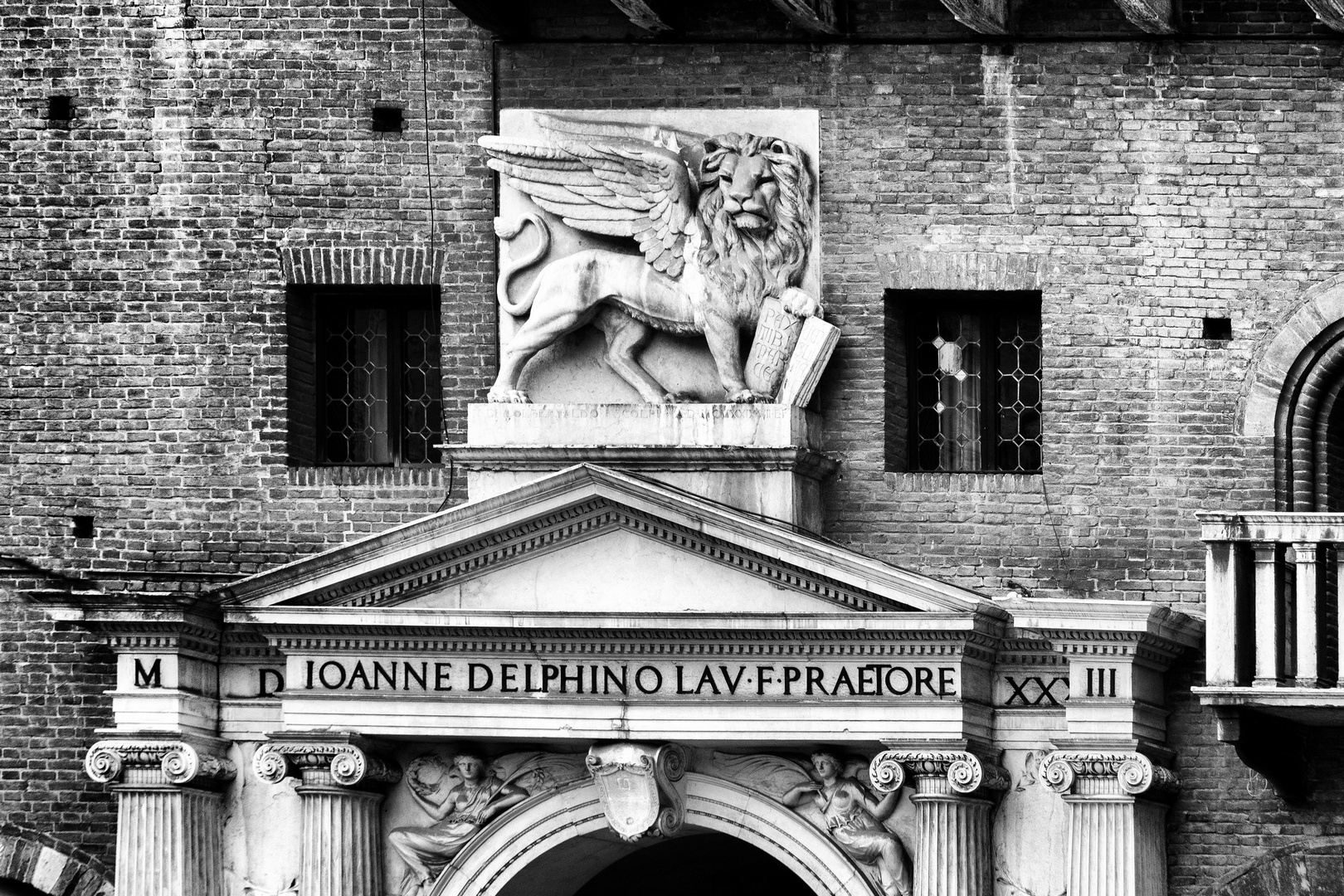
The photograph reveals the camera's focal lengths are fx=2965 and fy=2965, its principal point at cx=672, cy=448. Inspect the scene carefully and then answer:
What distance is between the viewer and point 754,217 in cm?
1819

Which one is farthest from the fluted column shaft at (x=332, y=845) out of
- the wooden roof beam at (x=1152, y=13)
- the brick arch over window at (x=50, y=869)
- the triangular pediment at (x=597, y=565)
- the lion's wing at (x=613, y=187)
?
the wooden roof beam at (x=1152, y=13)

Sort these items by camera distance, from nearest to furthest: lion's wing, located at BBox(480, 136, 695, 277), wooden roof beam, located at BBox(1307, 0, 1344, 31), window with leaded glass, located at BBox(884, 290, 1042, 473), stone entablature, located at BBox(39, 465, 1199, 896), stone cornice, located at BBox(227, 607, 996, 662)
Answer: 1. stone cornice, located at BBox(227, 607, 996, 662)
2. stone entablature, located at BBox(39, 465, 1199, 896)
3. wooden roof beam, located at BBox(1307, 0, 1344, 31)
4. lion's wing, located at BBox(480, 136, 695, 277)
5. window with leaded glass, located at BBox(884, 290, 1042, 473)

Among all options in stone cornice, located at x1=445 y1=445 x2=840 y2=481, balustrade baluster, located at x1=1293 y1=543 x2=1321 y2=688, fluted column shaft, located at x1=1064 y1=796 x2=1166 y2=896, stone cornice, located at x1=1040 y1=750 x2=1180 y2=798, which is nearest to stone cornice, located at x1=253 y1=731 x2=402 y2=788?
stone cornice, located at x1=445 y1=445 x2=840 y2=481

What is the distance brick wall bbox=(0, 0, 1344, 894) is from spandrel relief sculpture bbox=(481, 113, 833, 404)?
30 cm

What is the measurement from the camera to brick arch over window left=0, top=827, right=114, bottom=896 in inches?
725

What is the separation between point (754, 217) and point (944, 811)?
3.80m

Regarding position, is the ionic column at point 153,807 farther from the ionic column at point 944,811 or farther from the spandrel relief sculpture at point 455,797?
the ionic column at point 944,811

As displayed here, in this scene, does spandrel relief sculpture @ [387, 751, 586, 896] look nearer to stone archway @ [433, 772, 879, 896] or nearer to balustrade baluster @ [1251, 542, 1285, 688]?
stone archway @ [433, 772, 879, 896]

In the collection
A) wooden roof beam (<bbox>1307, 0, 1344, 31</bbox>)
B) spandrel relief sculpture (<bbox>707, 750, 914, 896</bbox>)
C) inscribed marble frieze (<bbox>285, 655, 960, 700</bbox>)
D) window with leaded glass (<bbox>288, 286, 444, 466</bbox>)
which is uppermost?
wooden roof beam (<bbox>1307, 0, 1344, 31</bbox>)

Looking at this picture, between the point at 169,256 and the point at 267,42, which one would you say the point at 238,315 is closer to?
the point at 169,256

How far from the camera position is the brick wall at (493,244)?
18125 mm

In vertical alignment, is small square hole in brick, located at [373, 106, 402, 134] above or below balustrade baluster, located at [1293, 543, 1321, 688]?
above

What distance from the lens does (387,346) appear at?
749 inches

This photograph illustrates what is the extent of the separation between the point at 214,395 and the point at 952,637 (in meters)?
5.00
